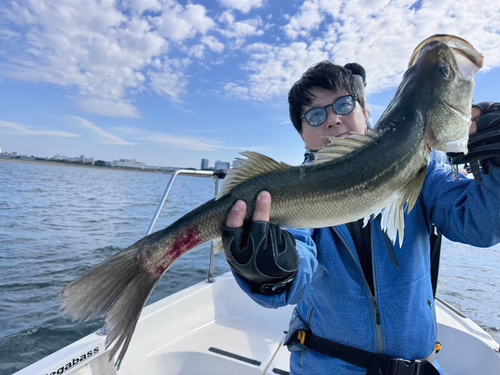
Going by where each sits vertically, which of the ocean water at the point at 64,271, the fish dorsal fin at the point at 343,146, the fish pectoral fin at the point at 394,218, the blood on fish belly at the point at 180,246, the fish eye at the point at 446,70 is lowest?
the ocean water at the point at 64,271

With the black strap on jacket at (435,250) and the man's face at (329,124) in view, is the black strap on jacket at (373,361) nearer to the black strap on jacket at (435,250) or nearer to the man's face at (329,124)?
the black strap on jacket at (435,250)

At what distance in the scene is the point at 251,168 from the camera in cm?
Answer: 214

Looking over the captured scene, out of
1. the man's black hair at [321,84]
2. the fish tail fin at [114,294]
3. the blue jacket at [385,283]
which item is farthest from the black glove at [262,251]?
the man's black hair at [321,84]

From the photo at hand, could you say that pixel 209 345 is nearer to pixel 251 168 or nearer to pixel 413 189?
pixel 251 168

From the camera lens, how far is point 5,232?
16062mm

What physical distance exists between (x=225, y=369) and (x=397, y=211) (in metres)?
3.58

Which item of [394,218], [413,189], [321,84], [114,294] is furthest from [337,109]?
[114,294]

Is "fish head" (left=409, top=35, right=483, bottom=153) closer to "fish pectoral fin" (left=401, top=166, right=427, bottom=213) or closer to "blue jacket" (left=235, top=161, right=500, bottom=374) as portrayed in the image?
"fish pectoral fin" (left=401, top=166, right=427, bottom=213)

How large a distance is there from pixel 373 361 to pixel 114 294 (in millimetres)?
1829

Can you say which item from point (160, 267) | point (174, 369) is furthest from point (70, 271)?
point (160, 267)

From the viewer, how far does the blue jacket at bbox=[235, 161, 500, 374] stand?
2234 mm

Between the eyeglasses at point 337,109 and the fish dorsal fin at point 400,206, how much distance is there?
0.93 metres

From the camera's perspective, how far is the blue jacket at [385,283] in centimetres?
223

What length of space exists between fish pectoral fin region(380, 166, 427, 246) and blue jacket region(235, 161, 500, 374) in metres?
0.33
